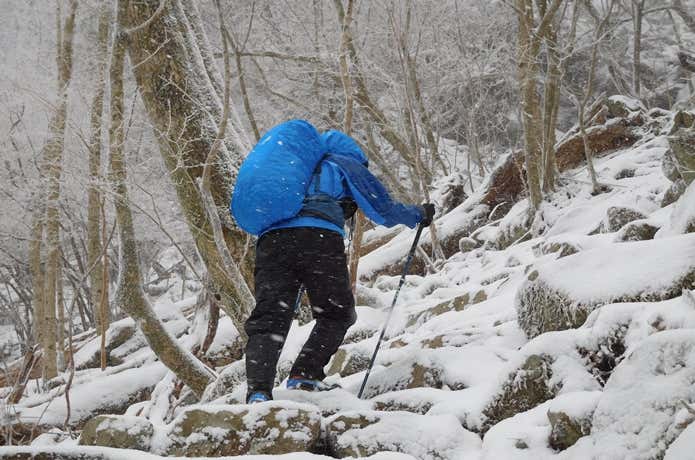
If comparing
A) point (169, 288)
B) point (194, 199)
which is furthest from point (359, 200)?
point (169, 288)

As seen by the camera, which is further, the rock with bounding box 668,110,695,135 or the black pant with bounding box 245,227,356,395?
the rock with bounding box 668,110,695,135

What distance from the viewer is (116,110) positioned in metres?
5.80

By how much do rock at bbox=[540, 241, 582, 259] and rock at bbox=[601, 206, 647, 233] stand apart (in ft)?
2.11

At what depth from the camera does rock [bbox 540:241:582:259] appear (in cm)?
497

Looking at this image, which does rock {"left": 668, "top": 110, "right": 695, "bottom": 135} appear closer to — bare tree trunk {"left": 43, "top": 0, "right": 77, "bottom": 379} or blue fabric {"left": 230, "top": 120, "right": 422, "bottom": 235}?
blue fabric {"left": 230, "top": 120, "right": 422, "bottom": 235}

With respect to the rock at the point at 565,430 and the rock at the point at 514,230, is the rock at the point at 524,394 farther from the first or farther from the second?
the rock at the point at 514,230

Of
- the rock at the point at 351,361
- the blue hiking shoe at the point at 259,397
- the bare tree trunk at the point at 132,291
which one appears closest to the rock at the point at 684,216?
the rock at the point at 351,361

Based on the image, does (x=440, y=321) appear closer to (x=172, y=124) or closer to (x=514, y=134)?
(x=172, y=124)

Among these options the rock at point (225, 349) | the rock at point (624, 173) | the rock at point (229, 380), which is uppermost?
the rock at point (624, 173)

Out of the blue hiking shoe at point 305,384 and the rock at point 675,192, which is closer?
the blue hiking shoe at point 305,384

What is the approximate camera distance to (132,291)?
553 cm

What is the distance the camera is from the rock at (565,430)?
2264 mm

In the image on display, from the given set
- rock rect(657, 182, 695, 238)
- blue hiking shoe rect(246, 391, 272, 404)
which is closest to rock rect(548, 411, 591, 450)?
blue hiking shoe rect(246, 391, 272, 404)

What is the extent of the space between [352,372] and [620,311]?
224cm
